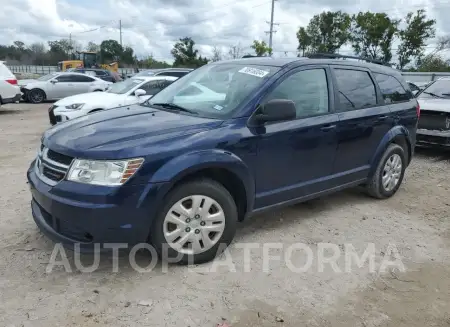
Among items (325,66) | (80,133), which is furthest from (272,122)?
(80,133)

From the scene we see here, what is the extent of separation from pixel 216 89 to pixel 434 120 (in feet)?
17.0

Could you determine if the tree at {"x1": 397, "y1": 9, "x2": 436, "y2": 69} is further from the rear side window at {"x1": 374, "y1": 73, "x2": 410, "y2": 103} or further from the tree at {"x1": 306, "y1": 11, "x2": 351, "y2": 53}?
the rear side window at {"x1": 374, "y1": 73, "x2": 410, "y2": 103}

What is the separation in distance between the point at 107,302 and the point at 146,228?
0.57 meters

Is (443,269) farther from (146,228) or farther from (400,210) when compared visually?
(146,228)

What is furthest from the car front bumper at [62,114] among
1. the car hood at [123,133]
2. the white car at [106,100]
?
the car hood at [123,133]

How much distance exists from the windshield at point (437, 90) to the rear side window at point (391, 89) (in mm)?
3500

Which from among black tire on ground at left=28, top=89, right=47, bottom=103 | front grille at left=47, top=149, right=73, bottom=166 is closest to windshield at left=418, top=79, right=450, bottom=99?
front grille at left=47, top=149, right=73, bottom=166

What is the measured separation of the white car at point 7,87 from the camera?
12820 mm

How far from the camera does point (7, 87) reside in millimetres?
12906

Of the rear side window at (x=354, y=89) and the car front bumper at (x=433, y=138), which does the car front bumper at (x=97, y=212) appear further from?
the car front bumper at (x=433, y=138)

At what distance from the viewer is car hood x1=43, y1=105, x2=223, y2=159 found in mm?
2913

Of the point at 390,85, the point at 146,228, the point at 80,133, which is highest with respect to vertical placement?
the point at 390,85

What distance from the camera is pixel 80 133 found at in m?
3.25

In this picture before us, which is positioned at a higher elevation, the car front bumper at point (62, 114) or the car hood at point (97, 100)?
the car hood at point (97, 100)
